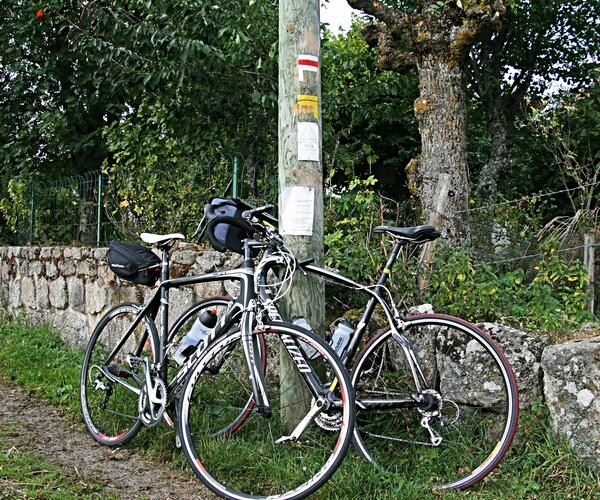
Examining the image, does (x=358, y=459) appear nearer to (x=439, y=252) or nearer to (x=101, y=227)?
(x=439, y=252)

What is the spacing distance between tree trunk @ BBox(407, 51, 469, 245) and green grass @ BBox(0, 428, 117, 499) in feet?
14.9

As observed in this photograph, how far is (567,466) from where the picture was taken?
127 inches

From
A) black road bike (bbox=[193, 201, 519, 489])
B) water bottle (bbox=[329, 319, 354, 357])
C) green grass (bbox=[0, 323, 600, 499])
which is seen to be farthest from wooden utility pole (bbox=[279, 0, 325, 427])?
green grass (bbox=[0, 323, 600, 499])

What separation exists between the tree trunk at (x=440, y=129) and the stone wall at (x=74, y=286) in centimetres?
273

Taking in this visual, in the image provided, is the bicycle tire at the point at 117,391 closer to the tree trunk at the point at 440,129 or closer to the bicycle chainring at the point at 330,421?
the bicycle chainring at the point at 330,421

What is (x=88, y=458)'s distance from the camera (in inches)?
156

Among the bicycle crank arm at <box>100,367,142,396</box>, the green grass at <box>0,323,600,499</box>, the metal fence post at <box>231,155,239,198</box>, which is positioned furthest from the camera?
the metal fence post at <box>231,155,239,198</box>

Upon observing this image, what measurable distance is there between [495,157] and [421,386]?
10831mm

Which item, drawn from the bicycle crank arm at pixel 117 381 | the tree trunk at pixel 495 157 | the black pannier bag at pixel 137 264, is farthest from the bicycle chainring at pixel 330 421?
the tree trunk at pixel 495 157

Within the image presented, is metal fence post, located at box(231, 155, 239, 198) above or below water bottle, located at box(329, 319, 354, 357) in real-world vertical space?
above

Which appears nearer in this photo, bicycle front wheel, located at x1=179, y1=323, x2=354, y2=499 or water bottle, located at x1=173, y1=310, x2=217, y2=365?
bicycle front wheel, located at x1=179, y1=323, x2=354, y2=499

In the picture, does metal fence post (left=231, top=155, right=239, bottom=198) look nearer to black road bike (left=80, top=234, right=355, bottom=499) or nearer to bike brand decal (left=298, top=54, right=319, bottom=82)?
black road bike (left=80, top=234, right=355, bottom=499)

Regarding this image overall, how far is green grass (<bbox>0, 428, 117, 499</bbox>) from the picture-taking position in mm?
3334

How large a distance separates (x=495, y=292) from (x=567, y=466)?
1218 millimetres
